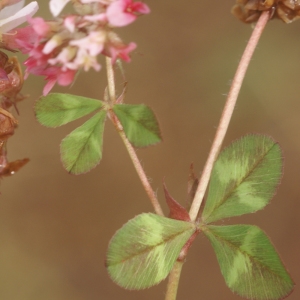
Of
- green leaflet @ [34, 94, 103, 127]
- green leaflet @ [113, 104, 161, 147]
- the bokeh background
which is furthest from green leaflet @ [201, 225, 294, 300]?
the bokeh background

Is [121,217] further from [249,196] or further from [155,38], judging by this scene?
[249,196]

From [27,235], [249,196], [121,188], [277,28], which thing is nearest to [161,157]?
[121,188]

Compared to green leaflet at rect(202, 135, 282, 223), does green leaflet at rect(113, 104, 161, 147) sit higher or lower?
higher

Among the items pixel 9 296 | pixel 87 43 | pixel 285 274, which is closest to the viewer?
pixel 87 43

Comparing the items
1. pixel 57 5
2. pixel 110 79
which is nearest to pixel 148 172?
pixel 110 79

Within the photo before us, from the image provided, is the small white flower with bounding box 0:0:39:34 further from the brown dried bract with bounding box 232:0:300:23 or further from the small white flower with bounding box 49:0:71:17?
the brown dried bract with bounding box 232:0:300:23

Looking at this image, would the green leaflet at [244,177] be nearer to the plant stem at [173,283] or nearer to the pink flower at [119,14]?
the plant stem at [173,283]

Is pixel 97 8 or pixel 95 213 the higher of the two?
pixel 97 8
